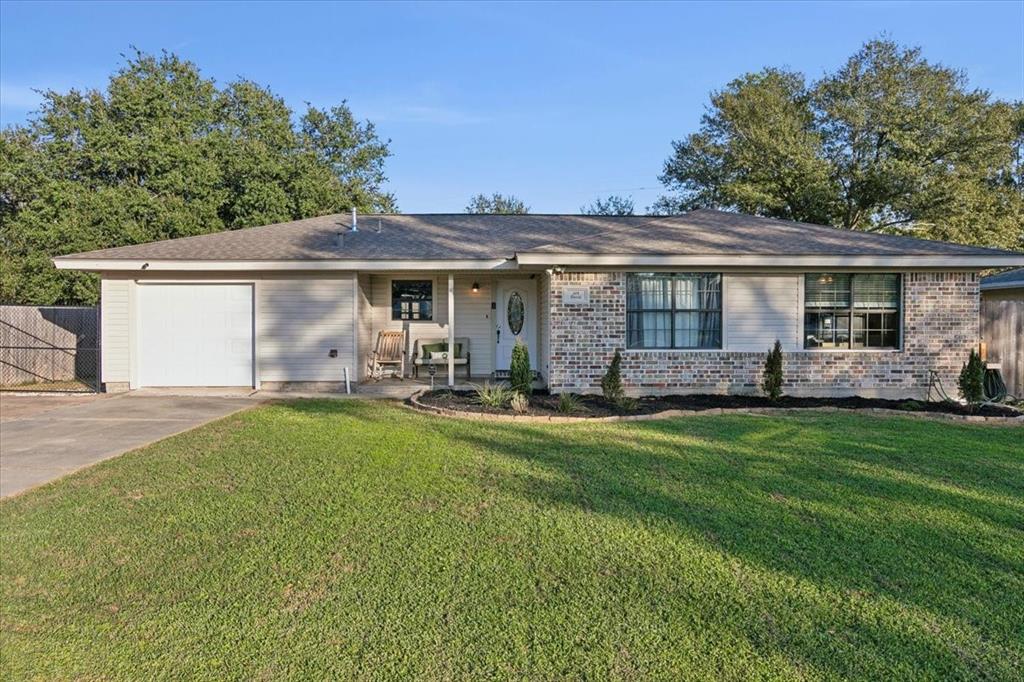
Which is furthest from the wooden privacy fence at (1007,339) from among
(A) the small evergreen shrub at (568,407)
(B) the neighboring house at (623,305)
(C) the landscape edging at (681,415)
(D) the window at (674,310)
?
(A) the small evergreen shrub at (568,407)

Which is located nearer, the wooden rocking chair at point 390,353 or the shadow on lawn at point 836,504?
the shadow on lawn at point 836,504

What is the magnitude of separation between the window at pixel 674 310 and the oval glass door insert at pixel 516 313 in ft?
9.99

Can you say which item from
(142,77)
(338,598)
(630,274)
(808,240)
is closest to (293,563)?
(338,598)

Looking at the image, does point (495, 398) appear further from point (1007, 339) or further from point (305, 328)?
point (1007, 339)

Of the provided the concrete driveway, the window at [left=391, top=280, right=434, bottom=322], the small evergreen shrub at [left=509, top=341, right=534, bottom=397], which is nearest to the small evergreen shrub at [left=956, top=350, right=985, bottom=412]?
the small evergreen shrub at [left=509, top=341, right=534, bottom=397]

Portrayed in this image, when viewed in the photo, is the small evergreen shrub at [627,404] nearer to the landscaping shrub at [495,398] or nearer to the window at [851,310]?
the landscaping shrub at [495,398]

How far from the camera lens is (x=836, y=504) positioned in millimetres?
4625

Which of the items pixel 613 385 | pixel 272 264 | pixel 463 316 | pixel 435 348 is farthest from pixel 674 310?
pixel 272 264

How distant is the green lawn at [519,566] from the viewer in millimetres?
2668

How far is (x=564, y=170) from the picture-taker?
25.7 m

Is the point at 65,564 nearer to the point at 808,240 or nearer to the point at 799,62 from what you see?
the point at 808,240

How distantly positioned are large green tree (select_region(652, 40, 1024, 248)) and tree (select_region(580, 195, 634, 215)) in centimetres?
515

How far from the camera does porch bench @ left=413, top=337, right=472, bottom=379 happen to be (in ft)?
42.2

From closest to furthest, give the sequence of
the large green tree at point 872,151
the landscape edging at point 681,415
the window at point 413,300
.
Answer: the landscape edging at point 681,415 < the window at point 413,300 < the large green tree at point 872,151
